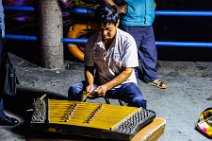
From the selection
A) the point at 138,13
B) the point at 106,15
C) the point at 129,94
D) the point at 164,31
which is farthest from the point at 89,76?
the point at 164,31

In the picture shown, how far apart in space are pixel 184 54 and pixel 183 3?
Answer: 426cm

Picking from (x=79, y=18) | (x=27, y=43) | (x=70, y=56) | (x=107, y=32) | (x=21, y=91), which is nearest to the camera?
(x=107, y=32)

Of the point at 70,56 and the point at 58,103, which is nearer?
the point at 58,103

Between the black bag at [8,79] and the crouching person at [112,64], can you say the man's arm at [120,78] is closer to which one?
the crouching person at [112,64]

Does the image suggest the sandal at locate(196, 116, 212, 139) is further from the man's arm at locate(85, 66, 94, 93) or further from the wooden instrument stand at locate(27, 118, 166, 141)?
the man's arm at locate(85, 66, 94, 93)

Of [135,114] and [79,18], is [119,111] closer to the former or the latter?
[135,114]

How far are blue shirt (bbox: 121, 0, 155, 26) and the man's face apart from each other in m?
1.43

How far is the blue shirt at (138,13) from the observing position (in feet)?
15.5

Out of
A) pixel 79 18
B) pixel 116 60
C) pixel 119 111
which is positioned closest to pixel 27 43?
pixel 79 18

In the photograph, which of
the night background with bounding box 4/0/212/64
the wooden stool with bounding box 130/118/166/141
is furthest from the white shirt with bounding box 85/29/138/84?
the night background with bounding box 4/0/212/64

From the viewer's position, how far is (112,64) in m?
3.59

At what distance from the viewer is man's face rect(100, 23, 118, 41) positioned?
129 inches

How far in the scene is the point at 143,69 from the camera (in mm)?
5180

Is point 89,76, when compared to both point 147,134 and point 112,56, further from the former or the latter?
point 147,134
